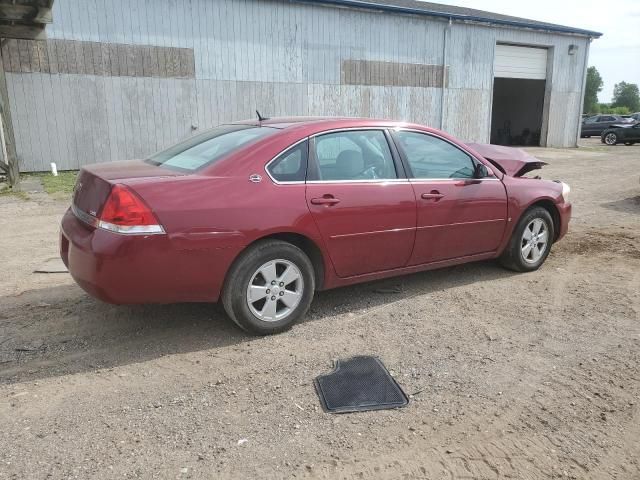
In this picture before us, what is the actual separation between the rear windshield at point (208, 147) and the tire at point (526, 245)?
2712mm

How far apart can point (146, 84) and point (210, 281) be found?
12.4 metres

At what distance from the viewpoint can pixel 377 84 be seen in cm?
1811

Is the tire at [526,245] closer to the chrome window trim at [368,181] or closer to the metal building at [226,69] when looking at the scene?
the chrome window trim at [368,181]

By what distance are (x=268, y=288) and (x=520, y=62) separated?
21.9 m

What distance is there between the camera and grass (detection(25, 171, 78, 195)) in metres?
10.9

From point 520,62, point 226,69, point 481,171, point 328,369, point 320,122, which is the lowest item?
point 328,369

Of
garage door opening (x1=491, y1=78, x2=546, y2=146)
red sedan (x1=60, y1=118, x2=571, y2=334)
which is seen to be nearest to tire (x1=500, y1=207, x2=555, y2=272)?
red sedan (x1=60, y1=118, x2=571, y2=334)

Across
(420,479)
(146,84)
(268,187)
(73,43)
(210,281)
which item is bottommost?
(420,479)

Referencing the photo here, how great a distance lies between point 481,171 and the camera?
195 inches

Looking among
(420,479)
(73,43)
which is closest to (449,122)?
(73,43)

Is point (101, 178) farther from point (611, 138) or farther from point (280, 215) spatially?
point (611, 138)

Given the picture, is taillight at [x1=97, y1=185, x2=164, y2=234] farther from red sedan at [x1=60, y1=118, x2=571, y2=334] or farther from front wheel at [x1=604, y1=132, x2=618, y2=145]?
front wheel at [x1=604, y1=132, x2=618, y2=145]

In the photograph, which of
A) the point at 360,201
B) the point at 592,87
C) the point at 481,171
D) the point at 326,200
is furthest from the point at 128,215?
the point at 592,87

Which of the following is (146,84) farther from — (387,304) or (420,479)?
(420,479)
